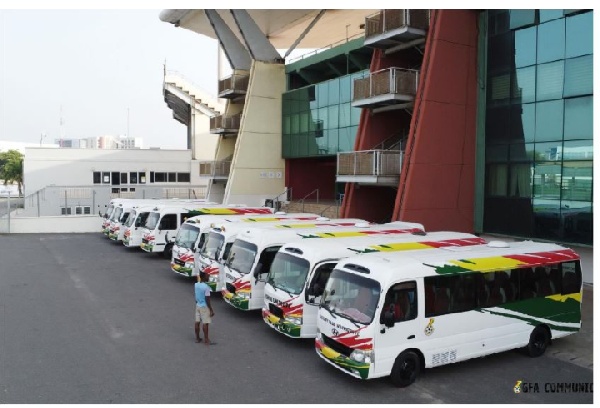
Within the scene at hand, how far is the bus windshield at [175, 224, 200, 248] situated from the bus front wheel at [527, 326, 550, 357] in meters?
11.7

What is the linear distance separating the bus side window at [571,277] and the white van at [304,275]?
253 cm

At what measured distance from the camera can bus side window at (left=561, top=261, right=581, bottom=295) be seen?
12406 millimetres

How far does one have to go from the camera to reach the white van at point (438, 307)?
975 cm

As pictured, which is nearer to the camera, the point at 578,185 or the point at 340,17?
the point at 578,185

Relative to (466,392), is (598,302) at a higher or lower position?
higher

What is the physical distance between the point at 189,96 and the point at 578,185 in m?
46.3

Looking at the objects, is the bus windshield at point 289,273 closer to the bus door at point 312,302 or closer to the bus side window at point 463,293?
the bus door at point 312,302

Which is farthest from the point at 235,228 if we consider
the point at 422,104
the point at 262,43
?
the point at 262,43

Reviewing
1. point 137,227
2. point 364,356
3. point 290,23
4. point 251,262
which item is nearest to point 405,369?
point 364,356

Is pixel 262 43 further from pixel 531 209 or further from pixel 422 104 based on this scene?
pixel 531 209

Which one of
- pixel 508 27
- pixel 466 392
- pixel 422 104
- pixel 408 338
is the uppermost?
pixel 508 27

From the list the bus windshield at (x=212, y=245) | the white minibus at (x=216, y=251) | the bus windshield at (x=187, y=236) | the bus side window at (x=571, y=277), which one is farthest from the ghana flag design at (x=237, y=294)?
the bus side window at (x=571, y=277)

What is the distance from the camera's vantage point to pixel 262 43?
122 feet

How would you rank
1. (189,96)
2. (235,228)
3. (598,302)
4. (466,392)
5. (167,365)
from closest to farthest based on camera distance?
(598,302) → (466,392) → (167,365) → (235,228) → (189,96)
